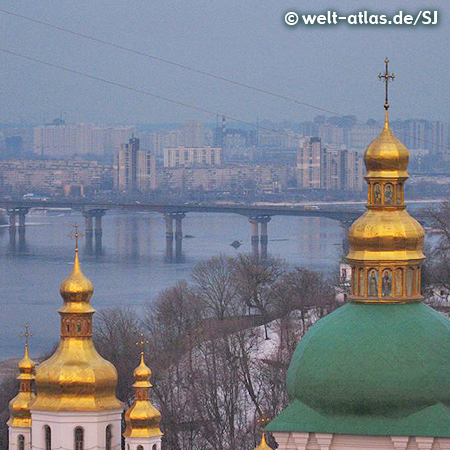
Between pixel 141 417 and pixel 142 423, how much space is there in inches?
1.7

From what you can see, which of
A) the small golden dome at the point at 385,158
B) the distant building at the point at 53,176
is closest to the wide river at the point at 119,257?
the small golden dome at the point at 385,158

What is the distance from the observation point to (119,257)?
59875mm

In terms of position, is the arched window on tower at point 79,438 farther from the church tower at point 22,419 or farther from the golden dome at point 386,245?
the golden dome at point 386,245

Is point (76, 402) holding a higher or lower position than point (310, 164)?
higher

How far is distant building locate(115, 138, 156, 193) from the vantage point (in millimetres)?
119875

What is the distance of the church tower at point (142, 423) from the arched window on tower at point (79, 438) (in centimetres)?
26

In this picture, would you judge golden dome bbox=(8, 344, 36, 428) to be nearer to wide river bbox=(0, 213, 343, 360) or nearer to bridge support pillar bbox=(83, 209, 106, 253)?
wide river bbox=(0, 213, 343, 360)

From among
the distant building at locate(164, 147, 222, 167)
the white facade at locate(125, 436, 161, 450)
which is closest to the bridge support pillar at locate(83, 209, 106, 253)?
the white facade at locate(125, 436, 161, 450)

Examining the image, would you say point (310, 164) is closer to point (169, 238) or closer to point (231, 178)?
point (231, 178)

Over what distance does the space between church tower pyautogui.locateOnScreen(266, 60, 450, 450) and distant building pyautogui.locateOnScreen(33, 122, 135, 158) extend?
13974 centimetres

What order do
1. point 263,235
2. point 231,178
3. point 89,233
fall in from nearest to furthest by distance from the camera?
1. point 263,235
2. point 89,233
3. point 231,178

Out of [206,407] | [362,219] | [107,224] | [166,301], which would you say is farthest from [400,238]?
[107,224]

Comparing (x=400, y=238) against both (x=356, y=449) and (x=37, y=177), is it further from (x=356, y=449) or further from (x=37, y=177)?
(x=37, y=177)

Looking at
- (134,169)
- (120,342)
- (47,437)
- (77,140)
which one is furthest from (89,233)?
(77,140)
